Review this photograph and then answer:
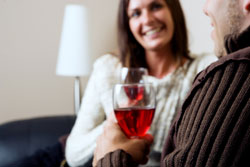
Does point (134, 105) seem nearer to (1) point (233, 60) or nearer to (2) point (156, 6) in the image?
(1) point (233, 60)

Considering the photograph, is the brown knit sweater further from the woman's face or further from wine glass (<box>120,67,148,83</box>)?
the woman's face

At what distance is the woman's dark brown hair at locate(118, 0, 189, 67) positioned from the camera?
1474 millimetres

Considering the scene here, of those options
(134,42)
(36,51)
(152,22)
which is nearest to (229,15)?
(152,22)

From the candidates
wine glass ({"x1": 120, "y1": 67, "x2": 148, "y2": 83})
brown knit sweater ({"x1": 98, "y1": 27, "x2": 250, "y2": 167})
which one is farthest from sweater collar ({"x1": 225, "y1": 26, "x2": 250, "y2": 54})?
wine glass ({"x1": 120, "y1": 67, "x2": 148, "y2": 83})

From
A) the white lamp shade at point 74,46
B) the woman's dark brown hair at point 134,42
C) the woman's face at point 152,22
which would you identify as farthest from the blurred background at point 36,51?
the woman's face at point 152,22

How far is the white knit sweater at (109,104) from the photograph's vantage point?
129cm

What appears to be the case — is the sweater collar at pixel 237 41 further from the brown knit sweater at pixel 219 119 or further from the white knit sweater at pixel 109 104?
the white knit sweater at pixel 109 104

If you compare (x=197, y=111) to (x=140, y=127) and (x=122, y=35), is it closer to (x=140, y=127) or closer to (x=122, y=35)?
(x=140, y=127)

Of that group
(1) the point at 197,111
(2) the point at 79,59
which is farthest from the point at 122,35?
(1) the point at 197,111

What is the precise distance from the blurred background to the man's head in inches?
60.1

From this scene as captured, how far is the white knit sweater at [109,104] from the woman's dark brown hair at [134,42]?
9cm

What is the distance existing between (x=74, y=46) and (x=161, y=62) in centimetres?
87

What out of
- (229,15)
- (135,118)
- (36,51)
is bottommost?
(135,118)

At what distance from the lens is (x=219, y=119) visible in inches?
19.8
